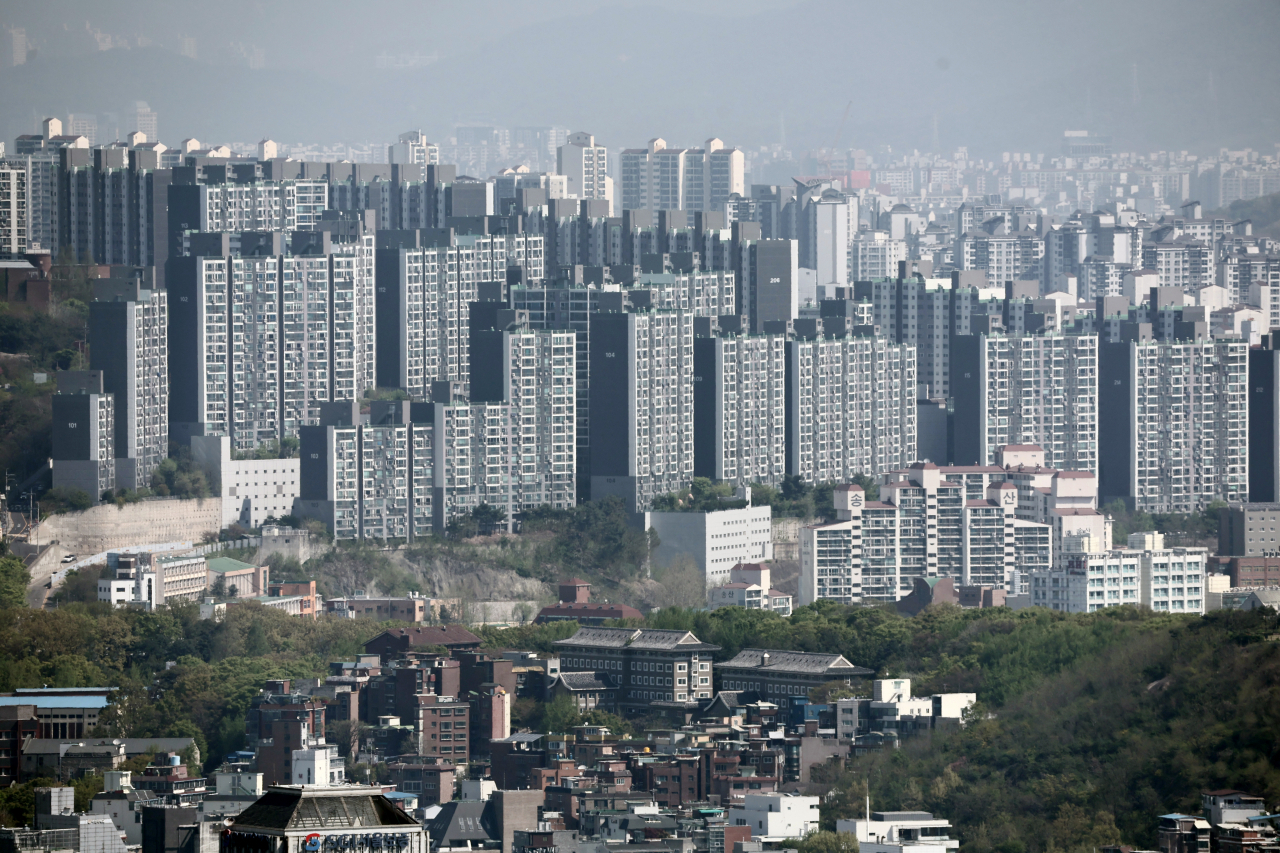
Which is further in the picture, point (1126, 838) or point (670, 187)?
point (670, 187)

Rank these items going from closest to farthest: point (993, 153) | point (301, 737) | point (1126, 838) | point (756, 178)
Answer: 1. point (1126, 838)
2. point (301, 737)
3. point (756, 178)
4. point (993, 153)

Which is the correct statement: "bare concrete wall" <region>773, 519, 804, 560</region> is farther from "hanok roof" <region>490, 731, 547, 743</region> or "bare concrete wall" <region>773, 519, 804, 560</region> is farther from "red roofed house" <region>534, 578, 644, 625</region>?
"hanok roof" <region>490, 731, 547, 743</region>

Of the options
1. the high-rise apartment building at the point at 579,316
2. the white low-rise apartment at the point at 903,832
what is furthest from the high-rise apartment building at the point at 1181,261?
the white low-rise apartment at the point at 903,832

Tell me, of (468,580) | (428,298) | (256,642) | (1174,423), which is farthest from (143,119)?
(256,642)

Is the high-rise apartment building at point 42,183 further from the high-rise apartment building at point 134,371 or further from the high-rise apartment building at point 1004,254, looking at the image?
the high-rise apartment building at point 1004,254

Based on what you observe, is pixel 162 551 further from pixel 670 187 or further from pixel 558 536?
pixel 670 187

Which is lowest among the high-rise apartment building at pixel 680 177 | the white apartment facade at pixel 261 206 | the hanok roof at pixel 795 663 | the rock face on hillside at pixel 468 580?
the hanok roof at pixel 795 663

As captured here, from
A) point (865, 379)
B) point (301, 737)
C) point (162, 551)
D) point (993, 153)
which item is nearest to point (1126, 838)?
point (301, 737)
